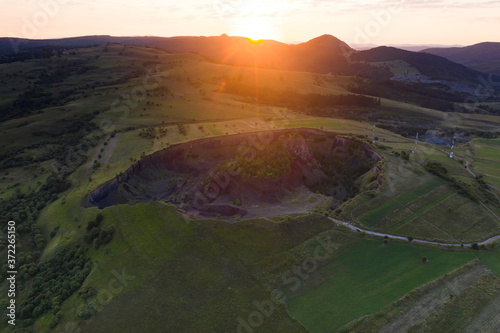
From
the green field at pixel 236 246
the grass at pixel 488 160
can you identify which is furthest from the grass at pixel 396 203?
the grass at pixel 488 160

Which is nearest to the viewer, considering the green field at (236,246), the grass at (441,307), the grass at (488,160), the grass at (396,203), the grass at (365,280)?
the grass at (441,307)

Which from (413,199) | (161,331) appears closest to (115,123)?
(161,331)

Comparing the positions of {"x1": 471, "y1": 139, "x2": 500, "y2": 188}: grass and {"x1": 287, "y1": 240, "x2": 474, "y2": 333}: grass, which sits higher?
{"x1": 471, "y1": 139, "x2": 500, "y2": 188}: grass

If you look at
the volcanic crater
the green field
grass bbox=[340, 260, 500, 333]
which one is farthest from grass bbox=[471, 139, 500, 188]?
grass bbox=[340, 260, 500, 333]

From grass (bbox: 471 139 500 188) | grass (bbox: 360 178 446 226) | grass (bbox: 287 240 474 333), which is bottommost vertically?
grass (bbox: 287 240 474 333)

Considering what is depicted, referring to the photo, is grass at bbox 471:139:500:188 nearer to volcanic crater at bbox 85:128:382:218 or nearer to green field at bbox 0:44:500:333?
green field at bbox 0:44:500:333

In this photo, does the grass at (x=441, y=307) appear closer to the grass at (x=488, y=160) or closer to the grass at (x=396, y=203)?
the grass at (x=396, y=203)

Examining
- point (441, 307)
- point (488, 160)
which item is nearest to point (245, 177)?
point (441, 307)

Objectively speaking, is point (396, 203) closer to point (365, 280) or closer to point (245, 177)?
point (365, 280)

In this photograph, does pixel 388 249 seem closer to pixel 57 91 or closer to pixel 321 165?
pixel 321 165
